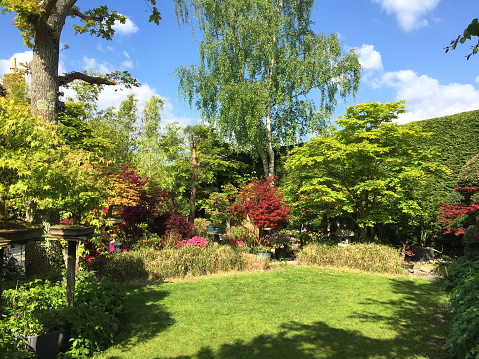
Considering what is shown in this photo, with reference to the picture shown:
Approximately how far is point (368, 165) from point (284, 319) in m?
6.42

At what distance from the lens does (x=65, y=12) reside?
21.2ft

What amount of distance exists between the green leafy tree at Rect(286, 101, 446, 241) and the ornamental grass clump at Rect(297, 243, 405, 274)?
2.92ft

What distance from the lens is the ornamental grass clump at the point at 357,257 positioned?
9.54 meters

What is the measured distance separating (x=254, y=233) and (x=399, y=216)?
5246 mm

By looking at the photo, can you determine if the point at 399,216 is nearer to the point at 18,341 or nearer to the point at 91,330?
the point at 91,330

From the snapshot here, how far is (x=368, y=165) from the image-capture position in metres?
10.3

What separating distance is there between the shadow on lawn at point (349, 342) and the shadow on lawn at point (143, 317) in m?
0.96

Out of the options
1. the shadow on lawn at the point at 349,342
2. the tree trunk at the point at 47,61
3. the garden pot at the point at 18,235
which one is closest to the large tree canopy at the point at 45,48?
the tree trunk at the point at 47,61

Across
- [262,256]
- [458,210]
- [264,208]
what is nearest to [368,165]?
[458,210]

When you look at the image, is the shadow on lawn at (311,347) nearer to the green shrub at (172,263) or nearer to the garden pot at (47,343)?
the garden pot at (47,343)

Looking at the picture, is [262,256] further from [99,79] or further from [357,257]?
[99,79]

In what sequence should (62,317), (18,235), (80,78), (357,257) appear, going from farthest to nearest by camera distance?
1. (357,257)
2. (80,78)
3. (62,317)
4. (18,235)

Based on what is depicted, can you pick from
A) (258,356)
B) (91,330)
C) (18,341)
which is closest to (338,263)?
(258,356)

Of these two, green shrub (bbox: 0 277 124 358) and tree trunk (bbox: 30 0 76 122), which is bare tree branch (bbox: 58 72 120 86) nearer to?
tree trunk (bbox: 30 0 76 122)
